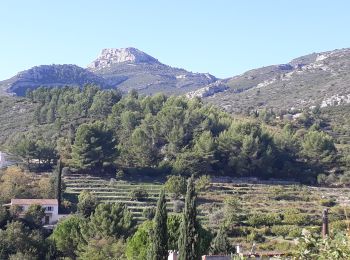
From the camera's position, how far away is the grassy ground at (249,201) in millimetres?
42969

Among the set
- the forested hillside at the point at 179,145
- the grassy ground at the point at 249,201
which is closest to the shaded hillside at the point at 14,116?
the forested hillside at the point at 179,145

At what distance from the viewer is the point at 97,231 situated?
1489 inches

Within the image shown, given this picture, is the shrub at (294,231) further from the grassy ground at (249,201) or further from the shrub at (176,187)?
the shrub at (176,187)

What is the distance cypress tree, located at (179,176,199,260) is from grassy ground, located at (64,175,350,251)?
13409 millimetres

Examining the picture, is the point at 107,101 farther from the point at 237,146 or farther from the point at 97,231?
the point at 97,231

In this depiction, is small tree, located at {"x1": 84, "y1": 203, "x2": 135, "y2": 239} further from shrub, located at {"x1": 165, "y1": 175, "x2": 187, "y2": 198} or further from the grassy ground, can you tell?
shrub, located at {"x1": 165, "y1": 175, "x2": 187, "y2": 198}

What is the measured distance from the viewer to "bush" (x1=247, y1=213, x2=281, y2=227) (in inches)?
1758

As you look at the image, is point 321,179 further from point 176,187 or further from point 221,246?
point 221,246

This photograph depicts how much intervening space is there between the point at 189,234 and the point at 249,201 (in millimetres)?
26227

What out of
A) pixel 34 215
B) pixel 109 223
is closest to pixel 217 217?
pixel 109 223

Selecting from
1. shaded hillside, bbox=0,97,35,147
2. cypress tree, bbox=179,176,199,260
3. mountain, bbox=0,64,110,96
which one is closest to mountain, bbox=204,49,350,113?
shaded hillside, bbox=0,97,35,147

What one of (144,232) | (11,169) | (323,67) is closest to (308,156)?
(11,169)

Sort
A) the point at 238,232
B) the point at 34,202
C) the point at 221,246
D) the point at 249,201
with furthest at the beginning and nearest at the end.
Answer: the point at 249,201 < the point at 34,202 < the point at 238,232 < the point at 221,246

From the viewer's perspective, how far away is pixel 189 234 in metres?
26.1
